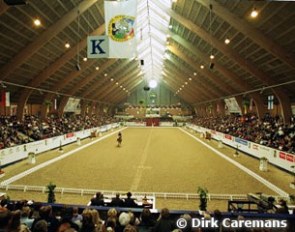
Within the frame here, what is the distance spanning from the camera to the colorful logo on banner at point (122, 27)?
998 centimetres

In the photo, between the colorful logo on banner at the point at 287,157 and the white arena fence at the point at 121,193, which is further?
the colorful logo on banner at the point at 287,157

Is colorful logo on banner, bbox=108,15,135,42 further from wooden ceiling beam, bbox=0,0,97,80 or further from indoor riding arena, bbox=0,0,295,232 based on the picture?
wooden ceiling beam, bbox=0,0,97,80

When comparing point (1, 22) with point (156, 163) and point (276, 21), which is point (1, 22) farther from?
point (276, 21)

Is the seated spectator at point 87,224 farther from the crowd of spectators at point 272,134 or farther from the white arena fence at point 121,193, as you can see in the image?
the crowd of spectators at point 272,134

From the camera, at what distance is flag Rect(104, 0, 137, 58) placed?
9.87 m

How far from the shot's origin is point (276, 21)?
14.7 m

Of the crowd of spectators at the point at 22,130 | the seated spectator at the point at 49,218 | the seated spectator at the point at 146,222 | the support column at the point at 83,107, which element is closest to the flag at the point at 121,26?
the seated spectator at the point at 146,222

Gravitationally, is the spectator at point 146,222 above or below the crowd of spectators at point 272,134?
below

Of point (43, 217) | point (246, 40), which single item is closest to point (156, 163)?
point (246, 40)

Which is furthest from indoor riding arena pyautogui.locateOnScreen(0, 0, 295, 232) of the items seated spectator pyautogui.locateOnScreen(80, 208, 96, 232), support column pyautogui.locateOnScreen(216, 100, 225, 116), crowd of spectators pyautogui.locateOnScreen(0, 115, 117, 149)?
support column pyautogui.locateOnScreen(216, 100, 225, 116)

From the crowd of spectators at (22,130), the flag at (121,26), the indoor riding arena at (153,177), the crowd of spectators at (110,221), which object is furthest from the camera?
the crowd of spectators at (22,130)

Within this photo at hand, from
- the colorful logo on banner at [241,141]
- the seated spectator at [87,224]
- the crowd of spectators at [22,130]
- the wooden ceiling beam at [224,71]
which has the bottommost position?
the seated spectator at [87,224]

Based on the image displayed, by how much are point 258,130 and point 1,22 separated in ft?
68.0

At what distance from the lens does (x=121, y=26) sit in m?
9.99
